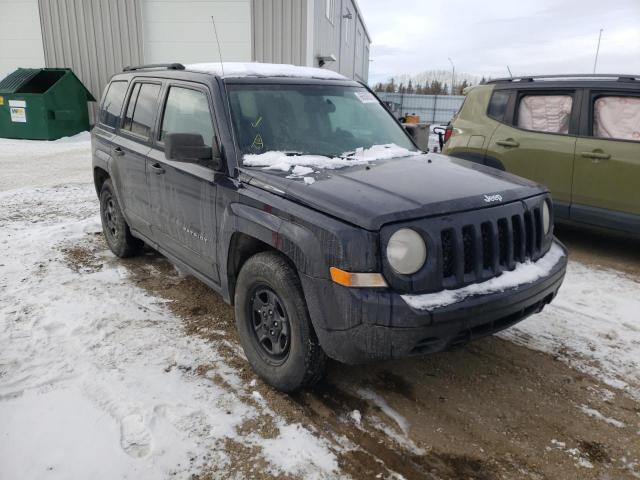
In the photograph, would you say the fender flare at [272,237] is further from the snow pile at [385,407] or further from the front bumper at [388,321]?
the snow pile at [385,407]

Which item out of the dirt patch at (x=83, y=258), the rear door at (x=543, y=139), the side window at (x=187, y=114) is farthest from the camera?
the rear door at (x=543, y=139)

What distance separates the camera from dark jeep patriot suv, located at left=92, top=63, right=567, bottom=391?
96.7 inches

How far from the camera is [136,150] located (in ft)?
14.5

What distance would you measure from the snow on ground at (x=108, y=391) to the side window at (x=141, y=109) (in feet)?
4.58

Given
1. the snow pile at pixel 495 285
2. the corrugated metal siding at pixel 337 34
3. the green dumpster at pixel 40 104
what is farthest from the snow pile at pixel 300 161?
the corrugated metal siding at pixel 337 34

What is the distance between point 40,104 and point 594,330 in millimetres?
15203

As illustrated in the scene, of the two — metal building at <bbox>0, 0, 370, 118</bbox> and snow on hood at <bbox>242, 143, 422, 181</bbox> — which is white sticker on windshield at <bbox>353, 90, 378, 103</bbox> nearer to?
snow on hood at <bbox>242, 143, 422, 181</bbox>

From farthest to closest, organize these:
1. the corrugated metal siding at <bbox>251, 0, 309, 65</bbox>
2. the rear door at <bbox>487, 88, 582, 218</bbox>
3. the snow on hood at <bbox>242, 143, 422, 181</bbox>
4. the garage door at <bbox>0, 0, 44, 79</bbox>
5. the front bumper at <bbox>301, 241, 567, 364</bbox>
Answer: the garage door at <bbox>0, 0, 44, 79</bbox>
the corrugated metal siding at <bbox>251, 0, 309, 65</bbox>
the rear door at <bbox>487, 88, 582, 218</bbox>
the snow on hood at <bbox>242, 143, 422, 181</bbox>
the front bumper at <bbox>301, 241, 567, 364</bbox>

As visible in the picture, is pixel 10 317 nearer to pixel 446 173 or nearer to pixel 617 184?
pixel 446 173

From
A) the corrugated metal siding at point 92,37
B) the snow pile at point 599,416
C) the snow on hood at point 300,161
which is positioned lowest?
the snow pile at point 599,416

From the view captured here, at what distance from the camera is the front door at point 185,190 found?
347 centimetres

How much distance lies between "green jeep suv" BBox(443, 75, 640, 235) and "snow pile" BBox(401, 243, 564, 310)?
2.78 m

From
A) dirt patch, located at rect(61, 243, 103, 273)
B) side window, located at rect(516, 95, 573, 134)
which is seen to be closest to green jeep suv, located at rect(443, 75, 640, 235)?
side window, located at rect(516, 95, 573, 134)

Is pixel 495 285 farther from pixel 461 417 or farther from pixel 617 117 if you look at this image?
pixel 617 117
